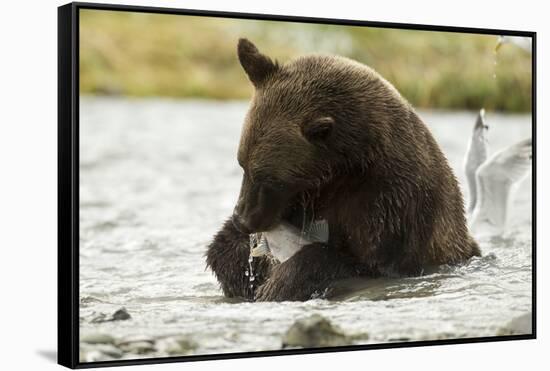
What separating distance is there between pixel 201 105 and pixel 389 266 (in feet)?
9.77

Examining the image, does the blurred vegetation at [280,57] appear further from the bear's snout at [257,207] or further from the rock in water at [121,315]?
the rock in water at [121,315]

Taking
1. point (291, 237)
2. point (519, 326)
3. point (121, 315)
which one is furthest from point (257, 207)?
point (519, 326)

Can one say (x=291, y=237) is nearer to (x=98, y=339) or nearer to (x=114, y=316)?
(x=114, y=316)

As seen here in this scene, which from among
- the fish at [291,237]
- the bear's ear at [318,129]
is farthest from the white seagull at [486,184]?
the bear's ear at [318,129]

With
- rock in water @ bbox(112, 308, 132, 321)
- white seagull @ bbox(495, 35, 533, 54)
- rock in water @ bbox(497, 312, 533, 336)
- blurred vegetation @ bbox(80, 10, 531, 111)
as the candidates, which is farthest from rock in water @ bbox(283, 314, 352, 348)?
white seagull @ bbox(495, 35, 533, 54)

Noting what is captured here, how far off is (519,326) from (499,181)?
3.99ft

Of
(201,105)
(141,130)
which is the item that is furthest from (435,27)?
(141,130)

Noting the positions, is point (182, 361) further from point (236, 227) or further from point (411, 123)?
point (411, 123)

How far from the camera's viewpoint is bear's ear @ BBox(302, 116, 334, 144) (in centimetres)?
701

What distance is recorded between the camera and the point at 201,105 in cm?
973

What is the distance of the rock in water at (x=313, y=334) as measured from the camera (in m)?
7.21

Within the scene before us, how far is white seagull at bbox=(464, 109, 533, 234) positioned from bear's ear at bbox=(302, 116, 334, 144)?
2101 mm

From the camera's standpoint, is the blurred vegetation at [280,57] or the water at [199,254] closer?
the water at [199,254]

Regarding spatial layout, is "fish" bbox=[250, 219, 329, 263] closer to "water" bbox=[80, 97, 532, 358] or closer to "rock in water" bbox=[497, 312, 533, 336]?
"water" bbox=[80, 97, 532, 358]
